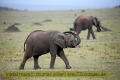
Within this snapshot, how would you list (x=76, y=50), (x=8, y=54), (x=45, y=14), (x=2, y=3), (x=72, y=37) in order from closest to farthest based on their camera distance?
(x=72, y=37)
(x=2, y=3)
(x=8, y=54)
(x=76, y=50)
(x=45, y=14)

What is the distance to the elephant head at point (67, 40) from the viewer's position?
34.4 ft

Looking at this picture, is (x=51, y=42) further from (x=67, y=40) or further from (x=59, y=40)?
(x=67, y=40)

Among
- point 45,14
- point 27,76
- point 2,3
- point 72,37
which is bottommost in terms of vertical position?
point 45,14

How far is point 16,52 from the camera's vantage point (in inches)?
594

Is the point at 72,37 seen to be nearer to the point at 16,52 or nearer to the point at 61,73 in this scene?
Result: the point at 61,73

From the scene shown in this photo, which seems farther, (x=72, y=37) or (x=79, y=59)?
(x=79, y=59)

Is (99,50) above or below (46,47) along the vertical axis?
below

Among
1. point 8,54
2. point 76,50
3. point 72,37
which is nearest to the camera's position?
point 72,37

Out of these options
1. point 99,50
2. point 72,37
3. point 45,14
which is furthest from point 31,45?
point 45,14

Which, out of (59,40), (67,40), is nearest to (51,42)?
(59,40)

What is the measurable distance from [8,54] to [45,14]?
26973 mm

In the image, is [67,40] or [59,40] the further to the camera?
[67,40]

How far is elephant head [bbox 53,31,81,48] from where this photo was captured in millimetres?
10484

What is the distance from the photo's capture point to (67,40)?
10609 millimetres
